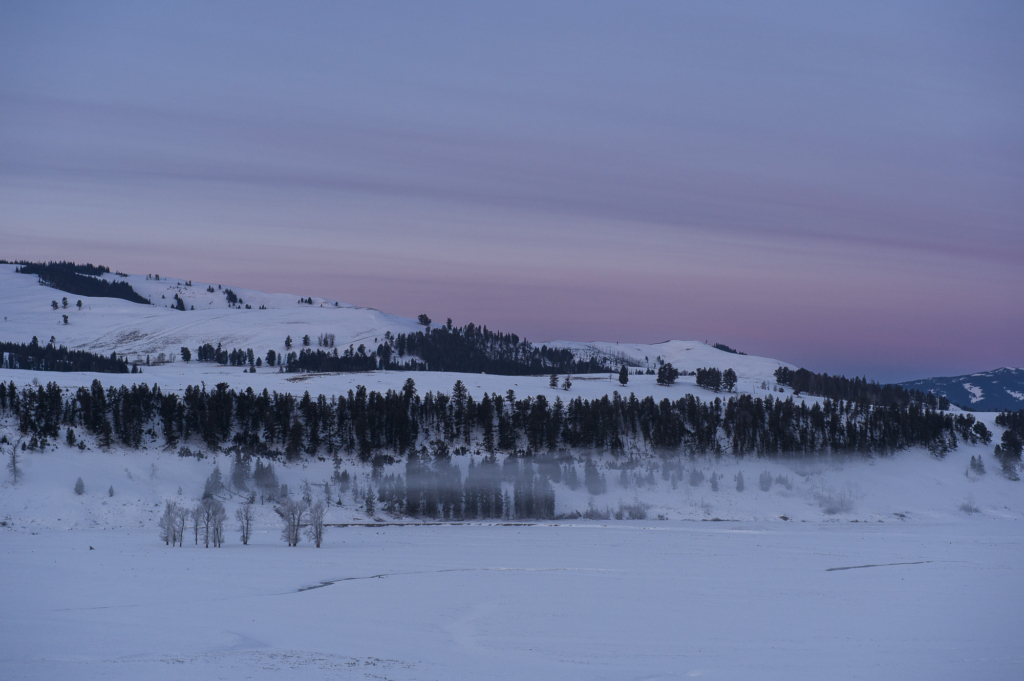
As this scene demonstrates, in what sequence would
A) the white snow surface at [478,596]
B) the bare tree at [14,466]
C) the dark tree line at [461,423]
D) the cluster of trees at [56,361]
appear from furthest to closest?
the cluster of trees at [56,361], the dark tree line at [461,423], the bare tree at [14,466], the white snow surface at [478,596]

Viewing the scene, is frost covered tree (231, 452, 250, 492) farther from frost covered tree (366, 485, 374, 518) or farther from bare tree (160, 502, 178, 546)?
bare tree (160, 502, 178, 546)

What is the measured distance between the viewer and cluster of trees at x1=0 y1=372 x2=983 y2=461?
94.3m

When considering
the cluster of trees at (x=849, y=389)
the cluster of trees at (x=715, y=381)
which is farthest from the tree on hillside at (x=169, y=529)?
the cluster of trees at (x=849, y=389)

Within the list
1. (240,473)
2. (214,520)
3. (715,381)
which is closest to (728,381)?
(715,381)

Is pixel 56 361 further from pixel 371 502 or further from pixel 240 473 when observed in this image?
pixel 371 502

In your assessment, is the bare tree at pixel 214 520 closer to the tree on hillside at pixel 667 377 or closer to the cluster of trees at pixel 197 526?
the cluster of trees at pixel 197 526

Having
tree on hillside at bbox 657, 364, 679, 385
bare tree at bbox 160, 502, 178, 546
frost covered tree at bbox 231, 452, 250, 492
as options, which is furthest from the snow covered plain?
tree on hillside at bbox 657, 364, 679, 385

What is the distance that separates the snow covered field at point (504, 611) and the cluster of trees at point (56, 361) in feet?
383

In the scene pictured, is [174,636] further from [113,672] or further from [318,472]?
[318,472]

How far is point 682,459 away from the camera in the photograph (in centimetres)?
10838

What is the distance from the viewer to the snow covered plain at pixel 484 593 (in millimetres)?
27531

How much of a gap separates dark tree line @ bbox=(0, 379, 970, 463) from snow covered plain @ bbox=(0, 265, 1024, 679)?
707cm

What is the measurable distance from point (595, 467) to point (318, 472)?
35.4m

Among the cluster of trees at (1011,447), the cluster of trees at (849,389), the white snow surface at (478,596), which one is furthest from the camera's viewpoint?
the cluster of trees at (849,389)
